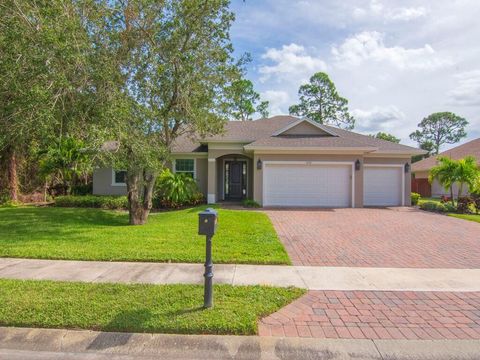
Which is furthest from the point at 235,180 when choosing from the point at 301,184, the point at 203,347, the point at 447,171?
the point at 203,347

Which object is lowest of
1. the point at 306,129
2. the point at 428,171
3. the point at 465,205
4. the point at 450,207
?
the point at 450,207

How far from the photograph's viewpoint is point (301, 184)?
16156 mm

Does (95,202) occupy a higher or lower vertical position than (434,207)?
higher

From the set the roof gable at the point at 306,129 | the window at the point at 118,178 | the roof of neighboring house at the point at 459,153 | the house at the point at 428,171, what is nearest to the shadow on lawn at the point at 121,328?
the roof gable at the point at 306,129

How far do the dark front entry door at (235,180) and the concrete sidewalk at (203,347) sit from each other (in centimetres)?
1558

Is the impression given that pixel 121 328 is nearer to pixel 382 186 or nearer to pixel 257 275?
pixel 257 275

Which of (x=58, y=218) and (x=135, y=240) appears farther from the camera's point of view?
(x=58, y=218)

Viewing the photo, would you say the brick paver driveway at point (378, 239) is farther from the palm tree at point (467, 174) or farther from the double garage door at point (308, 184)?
the palm tree at point (467, 174)

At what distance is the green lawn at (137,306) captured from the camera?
150 inches

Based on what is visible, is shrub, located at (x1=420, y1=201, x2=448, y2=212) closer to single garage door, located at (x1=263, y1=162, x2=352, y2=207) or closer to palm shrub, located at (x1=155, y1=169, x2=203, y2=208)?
single garage door, located at (x1=263, y1=162, x2=352, y2=207)

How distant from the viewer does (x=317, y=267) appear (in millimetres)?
6285

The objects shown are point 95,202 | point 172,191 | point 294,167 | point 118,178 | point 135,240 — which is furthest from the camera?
point 118,178

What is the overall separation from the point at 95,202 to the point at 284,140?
995 cm

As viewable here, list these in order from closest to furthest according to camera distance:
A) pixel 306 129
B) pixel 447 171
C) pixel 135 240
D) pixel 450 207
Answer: pixel 135 240, pixel 450 207, pixel 447 171, pixel 306 129
